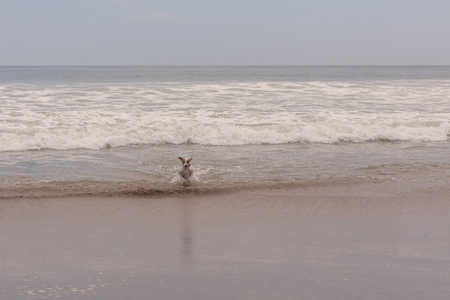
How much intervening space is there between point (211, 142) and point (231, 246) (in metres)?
8.32

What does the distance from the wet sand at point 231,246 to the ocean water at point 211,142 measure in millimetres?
1045

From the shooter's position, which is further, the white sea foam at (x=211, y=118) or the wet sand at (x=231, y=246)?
the white sea foam at (x=211, y=118)

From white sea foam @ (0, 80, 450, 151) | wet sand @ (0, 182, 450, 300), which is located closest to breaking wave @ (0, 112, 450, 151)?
white sea foam @ (0, 80, 450, 151)

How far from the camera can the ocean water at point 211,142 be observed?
9.17 metres

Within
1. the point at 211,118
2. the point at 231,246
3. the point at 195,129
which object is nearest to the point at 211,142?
the point at 195,129

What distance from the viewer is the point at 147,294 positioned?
429 centimetres

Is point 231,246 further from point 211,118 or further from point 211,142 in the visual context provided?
point 211,118

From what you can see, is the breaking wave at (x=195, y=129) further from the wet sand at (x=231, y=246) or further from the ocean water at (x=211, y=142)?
the wet sand at (x=231, y=246)

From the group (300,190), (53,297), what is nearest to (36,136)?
(300,190)

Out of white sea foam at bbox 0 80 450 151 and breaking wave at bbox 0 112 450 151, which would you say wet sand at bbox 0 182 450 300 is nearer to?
breaking wave at bbox 0 112 450 151

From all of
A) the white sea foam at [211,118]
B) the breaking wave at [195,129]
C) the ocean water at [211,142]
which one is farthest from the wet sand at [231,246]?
the white sea foam at [211,118]

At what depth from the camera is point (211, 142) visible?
45.1ft

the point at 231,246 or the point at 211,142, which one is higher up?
the point at 211,142

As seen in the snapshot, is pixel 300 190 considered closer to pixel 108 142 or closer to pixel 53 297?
pixel 53 297
